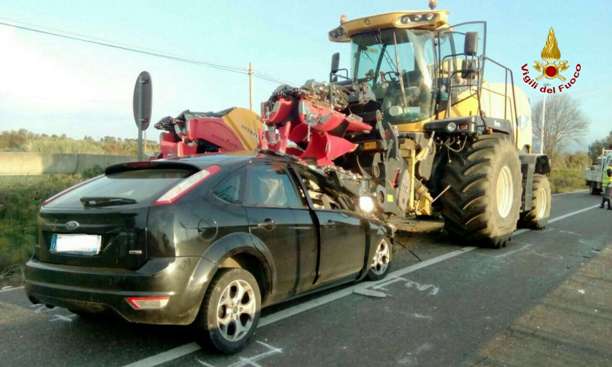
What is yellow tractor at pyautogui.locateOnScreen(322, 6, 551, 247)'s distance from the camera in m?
7.63

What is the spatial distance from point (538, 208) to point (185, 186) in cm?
943

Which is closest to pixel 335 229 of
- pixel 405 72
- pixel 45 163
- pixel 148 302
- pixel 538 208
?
pixel 148 302

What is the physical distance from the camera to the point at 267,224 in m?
4.36

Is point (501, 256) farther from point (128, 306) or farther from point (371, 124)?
point (128, 306)

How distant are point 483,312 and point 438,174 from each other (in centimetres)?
379

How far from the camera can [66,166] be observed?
814 inches

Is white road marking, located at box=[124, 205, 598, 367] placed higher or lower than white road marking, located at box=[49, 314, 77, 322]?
higher

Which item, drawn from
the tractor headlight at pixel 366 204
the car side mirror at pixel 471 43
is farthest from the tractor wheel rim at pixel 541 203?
the tractor headlight at pixel 366 204

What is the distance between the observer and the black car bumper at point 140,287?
140 inches

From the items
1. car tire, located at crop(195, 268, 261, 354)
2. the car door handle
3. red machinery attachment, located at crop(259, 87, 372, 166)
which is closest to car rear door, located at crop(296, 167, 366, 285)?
the car door handle

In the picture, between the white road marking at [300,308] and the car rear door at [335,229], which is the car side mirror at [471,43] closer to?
the white road marking at [300,308]

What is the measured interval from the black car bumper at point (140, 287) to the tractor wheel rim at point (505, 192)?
673 cm

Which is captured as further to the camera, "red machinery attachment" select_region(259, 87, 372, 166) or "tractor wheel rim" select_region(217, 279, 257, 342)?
"red machinery attachment" select_region(259, 87, 372, 166)

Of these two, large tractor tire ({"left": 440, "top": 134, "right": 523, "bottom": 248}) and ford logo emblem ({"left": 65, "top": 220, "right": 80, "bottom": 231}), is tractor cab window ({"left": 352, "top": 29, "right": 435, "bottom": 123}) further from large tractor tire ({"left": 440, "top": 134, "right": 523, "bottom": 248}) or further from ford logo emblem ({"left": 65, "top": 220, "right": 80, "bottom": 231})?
ford logo emblem ({"left": 65, "top": 220, "right": 80, "bottom": 231})
